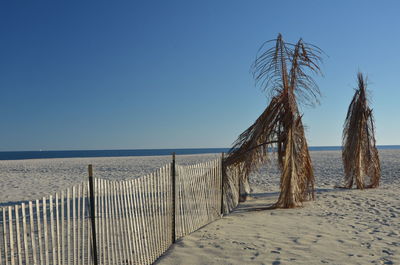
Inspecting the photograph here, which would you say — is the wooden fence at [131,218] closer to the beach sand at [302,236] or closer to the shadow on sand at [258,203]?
the beach sand at [302,236]

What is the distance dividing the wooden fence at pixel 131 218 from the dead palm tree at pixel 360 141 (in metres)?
6.30

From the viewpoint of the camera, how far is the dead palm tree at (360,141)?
36.6 ft

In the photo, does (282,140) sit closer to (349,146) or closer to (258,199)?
(258,199)

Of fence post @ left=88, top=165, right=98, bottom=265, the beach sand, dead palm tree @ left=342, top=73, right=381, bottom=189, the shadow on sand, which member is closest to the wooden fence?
fence post @ left=88, top=165, right=98, bottom=265

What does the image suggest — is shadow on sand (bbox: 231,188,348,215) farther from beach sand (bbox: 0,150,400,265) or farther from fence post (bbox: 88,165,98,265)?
fence post (bbox: 88,165,98,265)

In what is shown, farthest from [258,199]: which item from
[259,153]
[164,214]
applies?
[164,214]

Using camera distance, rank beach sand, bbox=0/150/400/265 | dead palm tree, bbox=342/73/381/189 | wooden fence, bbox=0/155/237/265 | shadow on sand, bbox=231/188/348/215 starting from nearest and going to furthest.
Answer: wooden fence, bbox=0/155/237/265, beach sand, bbox=0/150/400/265, shadow on sand, bbox=231/188/348/215, dead palm tree, bbox=342/73/381/189

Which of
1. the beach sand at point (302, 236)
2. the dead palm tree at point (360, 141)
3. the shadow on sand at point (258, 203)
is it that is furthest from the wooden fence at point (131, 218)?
the dead palm tree at point (360, 141)

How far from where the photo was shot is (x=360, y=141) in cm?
1112

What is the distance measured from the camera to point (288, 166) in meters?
7.93

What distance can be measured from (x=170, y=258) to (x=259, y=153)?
430 cm

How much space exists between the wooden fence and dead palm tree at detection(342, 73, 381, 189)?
20.7 feet

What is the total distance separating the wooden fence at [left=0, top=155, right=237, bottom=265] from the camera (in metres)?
3.60

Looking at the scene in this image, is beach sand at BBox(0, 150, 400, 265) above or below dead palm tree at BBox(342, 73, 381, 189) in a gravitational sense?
below
